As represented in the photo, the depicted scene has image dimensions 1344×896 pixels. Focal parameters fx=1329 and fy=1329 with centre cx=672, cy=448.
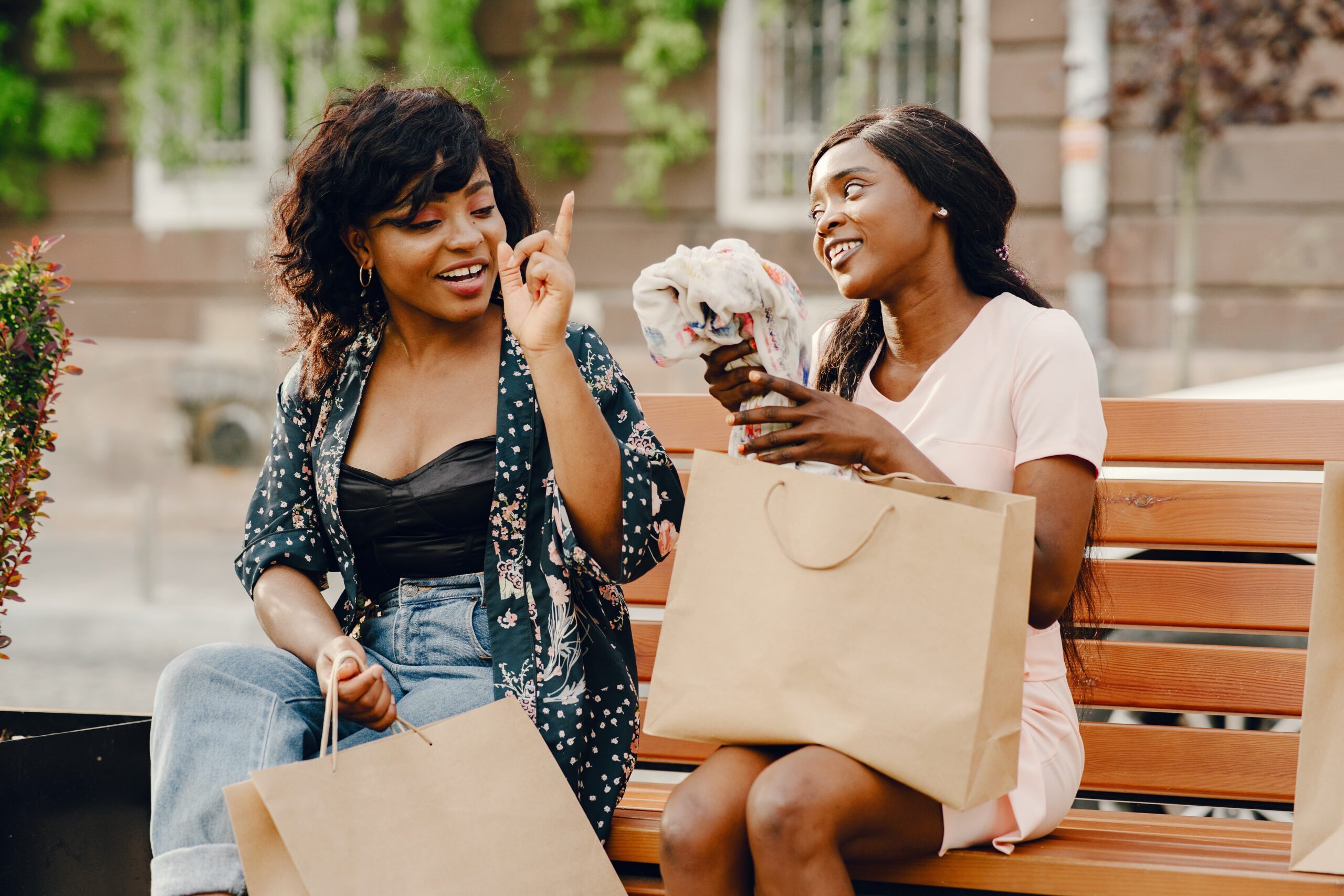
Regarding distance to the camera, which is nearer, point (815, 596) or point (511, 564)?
point (815, 596)

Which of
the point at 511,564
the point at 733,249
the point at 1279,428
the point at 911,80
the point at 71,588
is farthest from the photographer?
the point at 911,80

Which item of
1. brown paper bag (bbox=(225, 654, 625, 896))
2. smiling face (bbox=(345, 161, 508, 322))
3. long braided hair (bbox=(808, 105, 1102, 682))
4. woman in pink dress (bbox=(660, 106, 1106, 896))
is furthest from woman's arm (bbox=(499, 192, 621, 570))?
long braided hair (bbox=(808, 105, 1102, 682))

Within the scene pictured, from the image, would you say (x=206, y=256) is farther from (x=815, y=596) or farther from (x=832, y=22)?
(x=815, y=596)

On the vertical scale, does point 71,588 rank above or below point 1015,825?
below

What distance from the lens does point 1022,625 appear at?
6.12 feet

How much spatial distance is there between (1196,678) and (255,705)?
Result: 1.81m

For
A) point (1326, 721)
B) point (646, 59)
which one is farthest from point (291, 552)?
point (646, 59)

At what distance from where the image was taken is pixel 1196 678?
2.68 m

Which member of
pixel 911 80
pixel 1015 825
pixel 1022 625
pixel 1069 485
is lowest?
pixel 1015 825

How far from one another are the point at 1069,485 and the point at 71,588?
7.21 metres

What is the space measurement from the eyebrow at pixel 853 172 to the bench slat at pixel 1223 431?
0.80 meters

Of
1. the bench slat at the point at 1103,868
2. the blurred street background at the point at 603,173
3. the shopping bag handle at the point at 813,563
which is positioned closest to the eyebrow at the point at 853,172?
the shopping bag handle at the point at 813,563

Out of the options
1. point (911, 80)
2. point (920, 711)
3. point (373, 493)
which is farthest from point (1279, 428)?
point (911, 80)

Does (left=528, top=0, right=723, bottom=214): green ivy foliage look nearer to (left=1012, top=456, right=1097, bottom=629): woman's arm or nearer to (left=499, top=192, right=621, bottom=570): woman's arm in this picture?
(left=499, top=192, right=621, bottom=570): woman's arm
